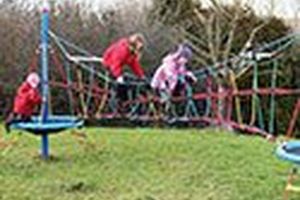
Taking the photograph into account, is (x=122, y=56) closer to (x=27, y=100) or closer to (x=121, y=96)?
(x=121, y=96)

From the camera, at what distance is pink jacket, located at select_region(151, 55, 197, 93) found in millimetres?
11383

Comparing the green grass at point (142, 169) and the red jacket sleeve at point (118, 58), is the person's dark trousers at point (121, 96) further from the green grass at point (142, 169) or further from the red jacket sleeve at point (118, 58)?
the red jacket sleeve at point (118, 58)

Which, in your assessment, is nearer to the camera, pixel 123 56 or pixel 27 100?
pixel 27 100

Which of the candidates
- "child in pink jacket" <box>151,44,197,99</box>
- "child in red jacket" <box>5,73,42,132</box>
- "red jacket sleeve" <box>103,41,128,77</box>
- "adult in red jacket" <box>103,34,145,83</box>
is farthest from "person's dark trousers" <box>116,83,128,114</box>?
"child in red jacket" <box>5,73,42,132</box>

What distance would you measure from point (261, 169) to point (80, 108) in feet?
22.7

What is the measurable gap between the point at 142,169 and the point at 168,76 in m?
3.41

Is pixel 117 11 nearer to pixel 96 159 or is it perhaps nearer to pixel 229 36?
pixel 229 36

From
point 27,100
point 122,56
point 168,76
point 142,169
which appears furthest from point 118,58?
point 142,169

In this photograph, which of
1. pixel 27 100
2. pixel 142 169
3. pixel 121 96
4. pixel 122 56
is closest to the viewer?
pixel 142 169

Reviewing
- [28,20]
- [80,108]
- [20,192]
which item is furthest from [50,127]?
[28,20]

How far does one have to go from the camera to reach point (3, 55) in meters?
15.1

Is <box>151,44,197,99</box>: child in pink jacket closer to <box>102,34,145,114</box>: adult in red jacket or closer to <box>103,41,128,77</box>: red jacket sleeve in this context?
<box>102,34,145,114</box>: adult in red jacket

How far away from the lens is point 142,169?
8.16 m

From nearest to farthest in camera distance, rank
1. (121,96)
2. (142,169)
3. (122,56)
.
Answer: (142,169) < (122,56) < (121,96)
